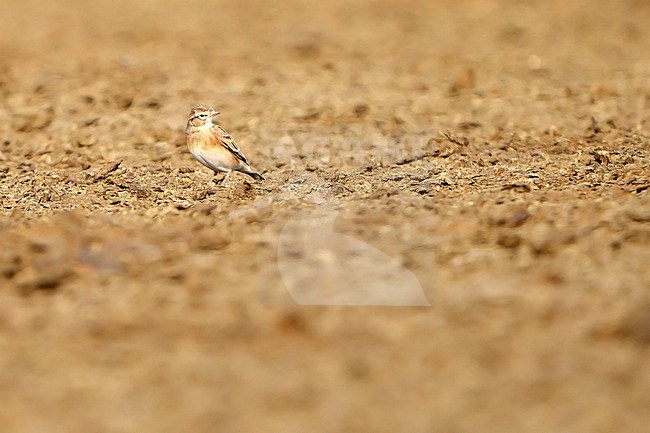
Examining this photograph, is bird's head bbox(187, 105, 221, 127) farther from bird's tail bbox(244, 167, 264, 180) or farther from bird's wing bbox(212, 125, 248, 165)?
bird's tail bbox(244, 167, 264, 180)

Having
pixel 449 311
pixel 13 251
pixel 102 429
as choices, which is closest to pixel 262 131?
Result: pixel 13 251

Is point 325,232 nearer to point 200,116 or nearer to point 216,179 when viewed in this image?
point 216,179

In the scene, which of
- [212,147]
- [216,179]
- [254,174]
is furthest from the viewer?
[216,179]

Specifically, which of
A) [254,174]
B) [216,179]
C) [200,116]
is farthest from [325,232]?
[200,116]

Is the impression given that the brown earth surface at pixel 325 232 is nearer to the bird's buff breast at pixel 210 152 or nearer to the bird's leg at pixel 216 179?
the bird's leg at pixel 216 179

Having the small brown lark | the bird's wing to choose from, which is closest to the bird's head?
the small brown lark

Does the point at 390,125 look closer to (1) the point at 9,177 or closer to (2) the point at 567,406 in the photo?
(1) the point at 9,177
